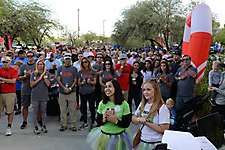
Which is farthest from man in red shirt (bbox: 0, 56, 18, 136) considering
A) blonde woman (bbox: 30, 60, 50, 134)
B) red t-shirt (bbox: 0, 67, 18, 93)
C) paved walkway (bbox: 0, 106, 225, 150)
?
blonde woman (bbox: 30, 60, 50, 134)

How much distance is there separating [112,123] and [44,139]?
2.69m

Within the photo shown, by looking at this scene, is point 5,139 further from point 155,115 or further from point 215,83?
point 215,83

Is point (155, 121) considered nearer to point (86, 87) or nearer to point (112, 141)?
point (112, 141)

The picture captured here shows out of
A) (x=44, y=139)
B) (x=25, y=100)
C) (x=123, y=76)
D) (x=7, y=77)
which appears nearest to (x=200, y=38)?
(x=123, y=76)

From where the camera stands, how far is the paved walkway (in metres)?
4.45

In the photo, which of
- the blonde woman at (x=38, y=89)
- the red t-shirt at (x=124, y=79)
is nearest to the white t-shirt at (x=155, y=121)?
the blonde woman at (x=38, y=89)

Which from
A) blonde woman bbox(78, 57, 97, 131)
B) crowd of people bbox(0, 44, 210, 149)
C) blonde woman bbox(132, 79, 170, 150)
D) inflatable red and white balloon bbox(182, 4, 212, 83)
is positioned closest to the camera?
blonde woman bbox(132, 79, 170, 150)

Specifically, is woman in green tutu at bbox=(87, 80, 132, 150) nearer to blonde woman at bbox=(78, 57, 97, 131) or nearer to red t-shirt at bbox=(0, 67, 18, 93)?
blonde woman at bbox=(78, 57, 97, 131)

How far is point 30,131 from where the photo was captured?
5.36m

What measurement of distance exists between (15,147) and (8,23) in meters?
14.9

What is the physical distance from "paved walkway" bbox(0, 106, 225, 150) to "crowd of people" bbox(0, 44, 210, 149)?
0.21 metres

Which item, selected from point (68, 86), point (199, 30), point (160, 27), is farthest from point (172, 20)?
point (68, 86)

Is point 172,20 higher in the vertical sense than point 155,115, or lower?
higher

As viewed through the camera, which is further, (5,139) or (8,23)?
(8,23)
